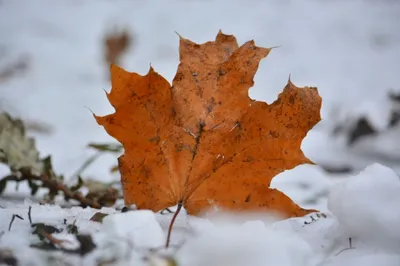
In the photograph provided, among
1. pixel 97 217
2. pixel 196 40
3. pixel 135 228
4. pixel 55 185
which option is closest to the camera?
pixel 135 228

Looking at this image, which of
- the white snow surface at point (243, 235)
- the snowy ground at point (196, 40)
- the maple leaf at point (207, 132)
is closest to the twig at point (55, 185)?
the white snow surface at point (243, 235)

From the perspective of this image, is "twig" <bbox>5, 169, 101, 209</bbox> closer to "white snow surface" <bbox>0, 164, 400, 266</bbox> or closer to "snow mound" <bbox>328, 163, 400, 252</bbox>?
"white snow surface" <bbox>0, 164, 400, 266</bbox>

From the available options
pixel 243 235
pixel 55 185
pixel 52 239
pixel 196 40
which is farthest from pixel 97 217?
pixel 196 40

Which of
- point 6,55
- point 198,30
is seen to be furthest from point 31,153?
point 198,30

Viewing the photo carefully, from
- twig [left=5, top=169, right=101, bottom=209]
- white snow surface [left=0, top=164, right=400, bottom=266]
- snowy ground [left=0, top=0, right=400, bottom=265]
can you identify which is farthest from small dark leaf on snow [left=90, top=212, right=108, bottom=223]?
snowy ground [left=0, top=0, right=400, bottom=265]

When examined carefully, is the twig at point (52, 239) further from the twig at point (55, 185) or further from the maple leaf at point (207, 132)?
the twig at point (55, 185)

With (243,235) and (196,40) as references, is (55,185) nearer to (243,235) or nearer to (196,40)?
(243,235)
